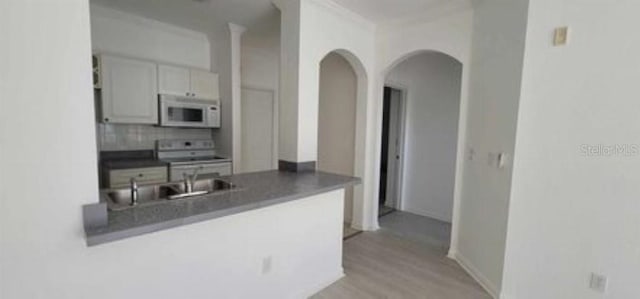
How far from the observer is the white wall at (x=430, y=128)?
412 cm

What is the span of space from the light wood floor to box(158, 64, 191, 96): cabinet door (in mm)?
2714

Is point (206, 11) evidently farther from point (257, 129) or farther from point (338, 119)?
point (338, 119)

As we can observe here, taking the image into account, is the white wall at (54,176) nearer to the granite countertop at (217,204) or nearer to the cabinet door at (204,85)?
the granite countertop at (217,204)

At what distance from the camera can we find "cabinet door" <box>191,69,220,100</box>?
140 inches

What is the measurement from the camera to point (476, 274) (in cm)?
254

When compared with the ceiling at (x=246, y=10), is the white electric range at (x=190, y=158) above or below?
below

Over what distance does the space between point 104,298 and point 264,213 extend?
0.88 metres

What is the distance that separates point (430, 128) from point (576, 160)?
247 centimetres

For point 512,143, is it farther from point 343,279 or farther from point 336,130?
point 336,130

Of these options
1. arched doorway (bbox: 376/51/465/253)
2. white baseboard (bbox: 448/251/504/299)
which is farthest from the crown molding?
white baseboard (bbox: 448/251/504/299)

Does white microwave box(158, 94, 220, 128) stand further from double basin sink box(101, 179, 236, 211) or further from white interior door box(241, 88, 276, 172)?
double basin sink box(101, 179, 236, 211)

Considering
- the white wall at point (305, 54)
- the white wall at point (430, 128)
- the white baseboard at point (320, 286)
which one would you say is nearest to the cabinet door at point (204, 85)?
the white wall at point (305, 54)

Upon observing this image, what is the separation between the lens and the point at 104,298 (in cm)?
127

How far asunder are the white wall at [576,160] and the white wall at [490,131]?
9 cm
